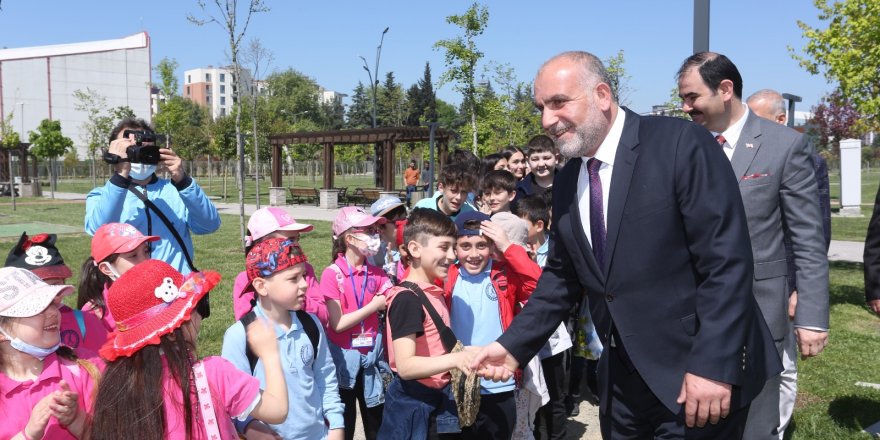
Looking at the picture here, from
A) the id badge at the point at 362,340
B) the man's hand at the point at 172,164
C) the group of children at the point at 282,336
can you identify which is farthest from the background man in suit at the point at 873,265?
the man's hand at the point at 172,164

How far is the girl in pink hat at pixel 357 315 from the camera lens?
4.00 meters

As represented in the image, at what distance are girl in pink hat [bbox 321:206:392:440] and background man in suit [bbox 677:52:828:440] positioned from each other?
208cm

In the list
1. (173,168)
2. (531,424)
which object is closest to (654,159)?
(531,424)

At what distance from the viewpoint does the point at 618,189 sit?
2.54m

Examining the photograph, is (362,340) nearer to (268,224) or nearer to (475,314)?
(475,314)

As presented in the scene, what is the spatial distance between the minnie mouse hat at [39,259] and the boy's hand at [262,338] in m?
1.20

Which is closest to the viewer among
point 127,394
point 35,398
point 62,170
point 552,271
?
point 127,394

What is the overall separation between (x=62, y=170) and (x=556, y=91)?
65.3 meters

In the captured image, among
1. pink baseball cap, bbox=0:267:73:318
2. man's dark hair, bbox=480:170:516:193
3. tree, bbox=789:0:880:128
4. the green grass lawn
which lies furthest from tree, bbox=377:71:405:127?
pink baseball cap, bbox=0:267:73:318

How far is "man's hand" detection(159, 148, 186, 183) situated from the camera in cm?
441

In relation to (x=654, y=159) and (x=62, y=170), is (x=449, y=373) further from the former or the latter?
(x=62, y=170)

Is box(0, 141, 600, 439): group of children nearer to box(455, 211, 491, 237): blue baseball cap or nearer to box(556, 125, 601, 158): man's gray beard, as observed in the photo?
box(455, 211, 491, 237): blue baseball cap

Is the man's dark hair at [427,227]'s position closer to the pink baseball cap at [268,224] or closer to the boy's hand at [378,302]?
the boy's hand at [378,302]

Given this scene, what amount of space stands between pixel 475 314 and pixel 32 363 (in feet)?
7.42
